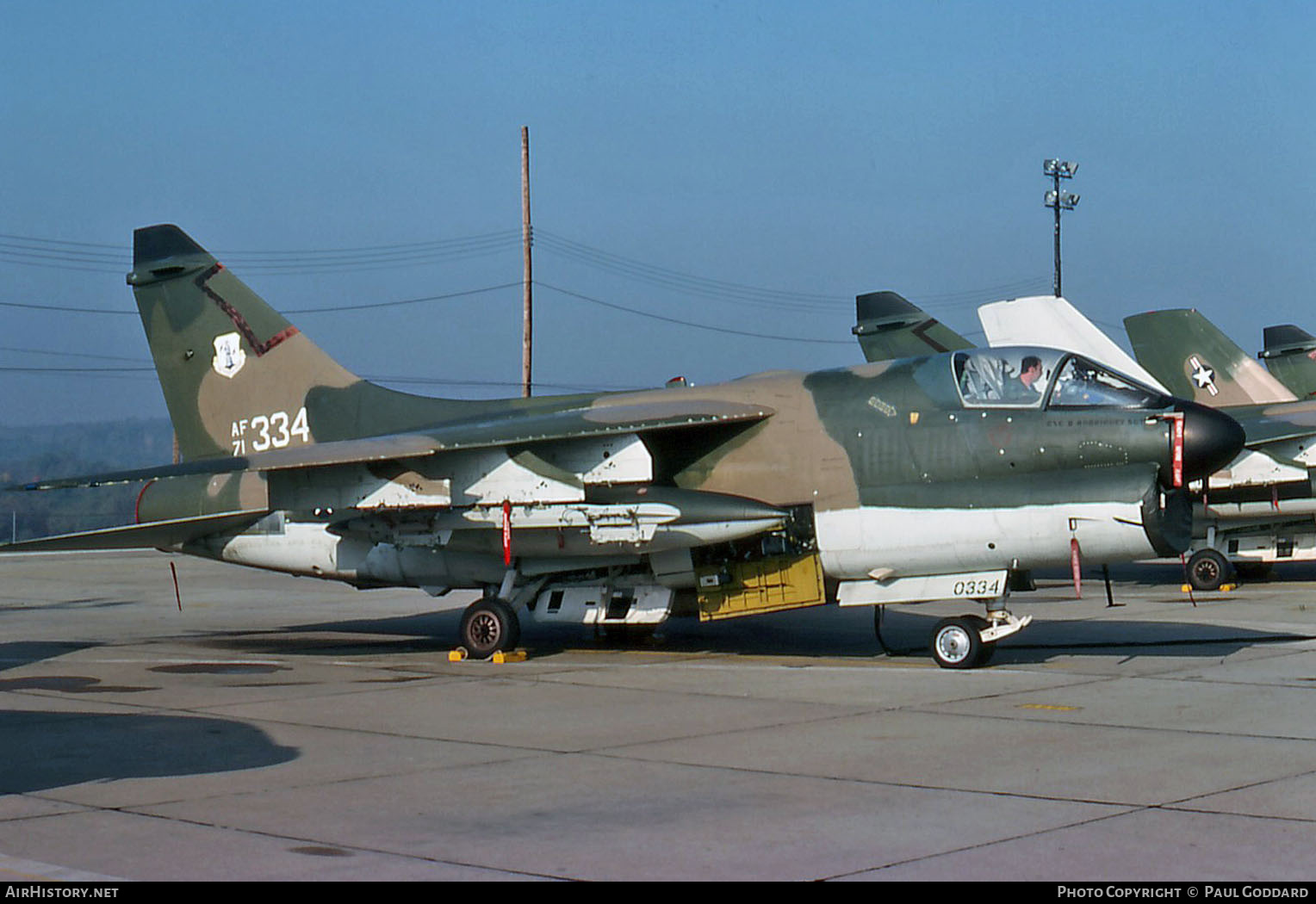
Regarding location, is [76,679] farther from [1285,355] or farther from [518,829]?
[1285,355]

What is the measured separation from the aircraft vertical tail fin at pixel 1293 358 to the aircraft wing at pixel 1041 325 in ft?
23.5

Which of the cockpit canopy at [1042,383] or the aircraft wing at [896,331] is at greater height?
the aircraft wing at [896,331]

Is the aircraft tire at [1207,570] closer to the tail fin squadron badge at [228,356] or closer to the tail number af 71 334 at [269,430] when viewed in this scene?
the tail number af 71 334 at [269,430]

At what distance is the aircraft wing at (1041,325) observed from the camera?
2475 centimetres

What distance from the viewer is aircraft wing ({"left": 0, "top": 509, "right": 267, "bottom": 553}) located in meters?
15.2

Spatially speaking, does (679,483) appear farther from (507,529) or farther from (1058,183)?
(1058,183)

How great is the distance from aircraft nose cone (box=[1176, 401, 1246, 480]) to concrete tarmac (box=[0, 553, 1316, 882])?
182 centimetres

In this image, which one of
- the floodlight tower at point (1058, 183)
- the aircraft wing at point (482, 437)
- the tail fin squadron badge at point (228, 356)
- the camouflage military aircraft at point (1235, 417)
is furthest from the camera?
the floodlight tower at point (1058, 183)

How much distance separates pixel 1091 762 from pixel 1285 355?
2462cm

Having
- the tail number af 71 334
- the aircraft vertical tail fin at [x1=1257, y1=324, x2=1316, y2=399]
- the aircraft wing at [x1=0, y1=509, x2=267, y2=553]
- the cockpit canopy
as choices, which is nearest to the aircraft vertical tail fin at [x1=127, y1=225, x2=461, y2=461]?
the tail number af 71 334

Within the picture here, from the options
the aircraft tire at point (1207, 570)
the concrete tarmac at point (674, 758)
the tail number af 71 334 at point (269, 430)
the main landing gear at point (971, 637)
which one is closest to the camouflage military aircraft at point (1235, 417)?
the aircraft tire at point (1207, 570)

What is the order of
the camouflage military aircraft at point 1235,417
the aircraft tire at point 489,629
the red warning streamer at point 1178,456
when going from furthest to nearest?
the camouflage military aircraft at point 1235,417 → the aircraft tire at point 489,629 → the red warning streamer at point 1178,456

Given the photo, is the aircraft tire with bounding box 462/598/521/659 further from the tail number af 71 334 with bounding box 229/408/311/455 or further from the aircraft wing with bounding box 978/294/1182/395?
the aircraft wing with bounding box 978/294/1182/395

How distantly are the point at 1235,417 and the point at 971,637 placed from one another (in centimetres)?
1221
